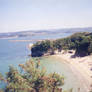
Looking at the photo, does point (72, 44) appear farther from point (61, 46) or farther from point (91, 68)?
point (91, 68)

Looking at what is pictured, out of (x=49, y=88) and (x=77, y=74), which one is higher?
(x=49, y=88)

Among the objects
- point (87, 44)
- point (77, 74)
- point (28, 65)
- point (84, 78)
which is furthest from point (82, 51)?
point (28, 65)

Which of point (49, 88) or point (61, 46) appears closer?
point (49, 88)

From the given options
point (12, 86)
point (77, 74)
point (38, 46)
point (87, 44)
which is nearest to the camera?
point (12, 86)

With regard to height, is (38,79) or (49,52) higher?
(38,79)

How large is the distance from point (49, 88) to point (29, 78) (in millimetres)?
2722

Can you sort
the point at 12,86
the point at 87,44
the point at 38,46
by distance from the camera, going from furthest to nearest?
the point at 38,46 < the point at 87,44 < the point at 12,86

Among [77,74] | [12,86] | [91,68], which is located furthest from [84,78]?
[12,86]

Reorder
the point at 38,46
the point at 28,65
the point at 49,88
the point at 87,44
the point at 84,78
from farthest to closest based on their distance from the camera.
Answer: the point at 38,46
the point at 87,44
the point at 84,78
the point at 28,65
the point at 49,88

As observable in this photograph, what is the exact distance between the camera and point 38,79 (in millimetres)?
19234

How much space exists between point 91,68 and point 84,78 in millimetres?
7529

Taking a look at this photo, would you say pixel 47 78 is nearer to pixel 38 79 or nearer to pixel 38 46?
pixel 38 79

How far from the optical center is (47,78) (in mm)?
18922

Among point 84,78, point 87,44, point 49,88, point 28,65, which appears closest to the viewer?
point 49,88
